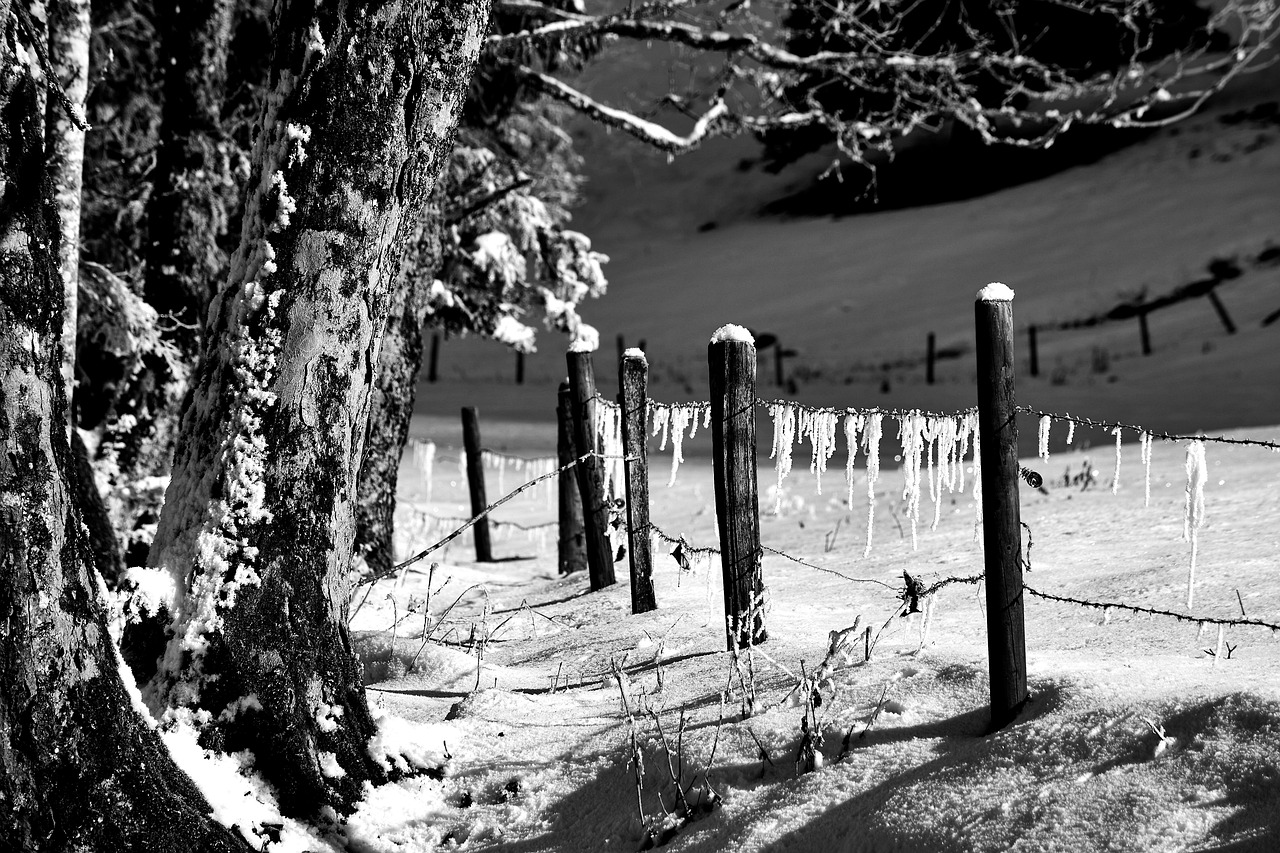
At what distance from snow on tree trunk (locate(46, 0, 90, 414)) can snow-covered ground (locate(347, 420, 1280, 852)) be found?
2.18m

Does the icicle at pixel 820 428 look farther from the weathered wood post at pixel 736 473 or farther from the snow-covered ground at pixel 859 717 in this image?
the snow-covered ground at pixel 859 717

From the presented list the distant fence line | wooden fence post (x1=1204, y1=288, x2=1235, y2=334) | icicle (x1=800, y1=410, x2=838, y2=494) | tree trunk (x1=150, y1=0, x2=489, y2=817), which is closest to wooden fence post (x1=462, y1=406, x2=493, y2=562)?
the distant fence line

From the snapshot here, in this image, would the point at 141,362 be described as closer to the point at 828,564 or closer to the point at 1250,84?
the point at 828,564

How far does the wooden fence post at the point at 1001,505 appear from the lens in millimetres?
3188

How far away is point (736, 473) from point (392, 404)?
126 inches

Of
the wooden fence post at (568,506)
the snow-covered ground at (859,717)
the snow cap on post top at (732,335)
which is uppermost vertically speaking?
the snow cap on post top at (732,335)

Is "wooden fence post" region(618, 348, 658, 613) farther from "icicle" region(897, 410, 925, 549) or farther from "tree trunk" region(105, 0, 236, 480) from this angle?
"tree trunk" region(105, 0, 236, 480)

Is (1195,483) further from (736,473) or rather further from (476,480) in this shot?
(476,480)

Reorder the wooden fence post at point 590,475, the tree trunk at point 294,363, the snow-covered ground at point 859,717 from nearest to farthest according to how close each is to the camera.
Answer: the snow-covered ground at point 859,717 → the tree trunk at point 294,363 → the wooden fence post at point 590,475

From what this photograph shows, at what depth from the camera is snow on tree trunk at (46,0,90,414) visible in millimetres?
5250

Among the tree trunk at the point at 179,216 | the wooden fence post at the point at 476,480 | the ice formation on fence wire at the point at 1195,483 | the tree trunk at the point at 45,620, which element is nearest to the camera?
the tree trunk at the point at 45,620

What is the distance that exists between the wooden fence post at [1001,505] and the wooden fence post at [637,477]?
91.3 inches

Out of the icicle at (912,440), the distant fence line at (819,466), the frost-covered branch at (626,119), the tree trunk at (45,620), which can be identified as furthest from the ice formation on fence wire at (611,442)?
the tree trunk at (45,620)

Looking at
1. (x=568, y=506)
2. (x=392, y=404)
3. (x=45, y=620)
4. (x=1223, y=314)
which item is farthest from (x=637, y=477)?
(x=1223, y=314)
